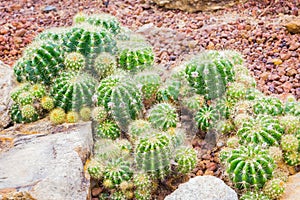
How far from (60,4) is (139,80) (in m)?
4.56

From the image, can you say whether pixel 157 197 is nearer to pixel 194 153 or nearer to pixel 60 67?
pixel 194 153

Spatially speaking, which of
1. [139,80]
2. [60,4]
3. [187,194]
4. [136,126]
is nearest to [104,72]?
[139,80]

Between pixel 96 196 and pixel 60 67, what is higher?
pixel 60 67

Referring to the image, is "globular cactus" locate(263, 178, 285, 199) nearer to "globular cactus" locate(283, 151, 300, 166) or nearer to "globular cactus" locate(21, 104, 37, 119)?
"globular cactus" locate(283, 151, 300, 166)

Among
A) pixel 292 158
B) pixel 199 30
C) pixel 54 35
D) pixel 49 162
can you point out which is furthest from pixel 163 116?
pixel 199 30

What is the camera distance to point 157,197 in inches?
182

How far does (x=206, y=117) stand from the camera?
5.07m

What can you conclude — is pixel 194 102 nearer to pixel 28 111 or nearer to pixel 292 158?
pixel 292 158

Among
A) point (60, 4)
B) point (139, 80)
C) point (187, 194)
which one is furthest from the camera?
point (60, 4)

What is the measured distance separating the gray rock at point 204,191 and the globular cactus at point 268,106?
1038mm

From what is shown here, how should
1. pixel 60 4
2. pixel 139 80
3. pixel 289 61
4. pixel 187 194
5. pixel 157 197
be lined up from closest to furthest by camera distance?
1. pixel 187 194
2. pixel 157 197
3. pixel 139 80
4. pixel 289 61
5. pixel 60 4

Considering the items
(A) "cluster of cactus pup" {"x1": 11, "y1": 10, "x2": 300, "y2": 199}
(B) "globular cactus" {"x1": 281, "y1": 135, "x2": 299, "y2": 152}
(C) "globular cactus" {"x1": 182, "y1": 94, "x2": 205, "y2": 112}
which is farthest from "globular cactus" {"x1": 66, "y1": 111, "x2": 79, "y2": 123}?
(B) "globular cactus" {"x1": 281, "y1": 135, "x2": 299, "y2": 152}

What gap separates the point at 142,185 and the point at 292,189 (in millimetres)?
1371

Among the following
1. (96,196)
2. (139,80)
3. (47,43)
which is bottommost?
(96,196)
